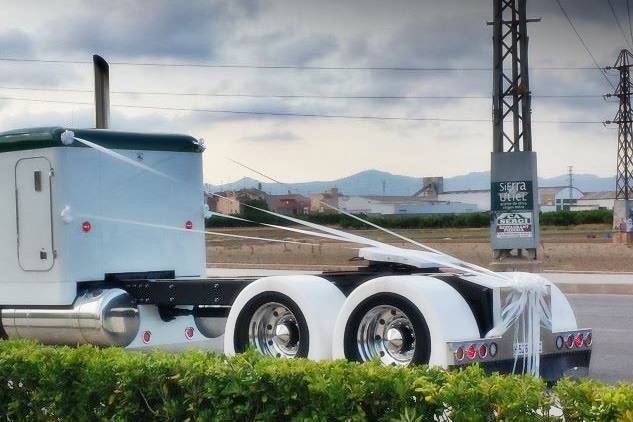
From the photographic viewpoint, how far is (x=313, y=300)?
921cm

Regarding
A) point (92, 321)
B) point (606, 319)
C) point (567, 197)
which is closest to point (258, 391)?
point (92, 321)

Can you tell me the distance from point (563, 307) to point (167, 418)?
4552 millimetres

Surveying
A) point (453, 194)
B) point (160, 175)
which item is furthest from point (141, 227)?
point (453, 194)

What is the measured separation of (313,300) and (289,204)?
11.4 ft

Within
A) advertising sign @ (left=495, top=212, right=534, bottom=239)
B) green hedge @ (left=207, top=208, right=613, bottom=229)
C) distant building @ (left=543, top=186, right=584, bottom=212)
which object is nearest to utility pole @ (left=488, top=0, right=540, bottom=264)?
advertising sign @ (left=495, top=212, right=534, bottom=239)

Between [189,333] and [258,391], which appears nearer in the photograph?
[258,391]

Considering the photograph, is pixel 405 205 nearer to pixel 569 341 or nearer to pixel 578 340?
pixel 578 340

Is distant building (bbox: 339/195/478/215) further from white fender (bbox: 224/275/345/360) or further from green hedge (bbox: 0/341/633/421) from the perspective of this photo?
green hedge (bbox: 0/341/633/421)

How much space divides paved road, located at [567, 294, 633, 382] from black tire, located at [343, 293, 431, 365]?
10.7 ft

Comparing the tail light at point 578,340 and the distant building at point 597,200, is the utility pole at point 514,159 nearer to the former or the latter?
the tail light at point 578,340

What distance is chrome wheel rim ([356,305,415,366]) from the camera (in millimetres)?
8766

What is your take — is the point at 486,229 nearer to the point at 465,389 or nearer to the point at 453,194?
the point at 453,194

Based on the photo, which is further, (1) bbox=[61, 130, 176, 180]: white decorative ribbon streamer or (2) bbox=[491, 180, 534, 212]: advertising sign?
(2) bbox=[491, 180, 534, 212]: advertising sign

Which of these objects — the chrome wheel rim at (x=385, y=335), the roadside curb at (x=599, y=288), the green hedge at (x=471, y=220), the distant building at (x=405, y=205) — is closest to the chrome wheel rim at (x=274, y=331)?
the chrome wheel rim at (x=385, y=335)
